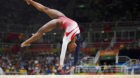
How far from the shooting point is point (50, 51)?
16156 mm

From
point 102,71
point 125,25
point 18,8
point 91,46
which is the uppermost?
point 18,8

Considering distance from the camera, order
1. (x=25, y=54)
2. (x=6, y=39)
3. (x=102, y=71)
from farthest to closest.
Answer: (x=6, y=39)
(x=25, y=54)
(x=102, y=71)

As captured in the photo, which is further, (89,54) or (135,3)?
(135,3)

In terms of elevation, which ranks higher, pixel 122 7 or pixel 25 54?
pixel 122 7

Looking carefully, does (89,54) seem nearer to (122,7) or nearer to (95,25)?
(95,25)

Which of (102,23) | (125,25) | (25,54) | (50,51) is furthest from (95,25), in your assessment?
(25,54)

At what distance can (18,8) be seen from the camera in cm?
1778

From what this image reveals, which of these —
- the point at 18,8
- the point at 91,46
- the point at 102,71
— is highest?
the point at 18,8

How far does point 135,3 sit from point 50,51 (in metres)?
6.43

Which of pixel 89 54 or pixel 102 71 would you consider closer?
pixel 102 71

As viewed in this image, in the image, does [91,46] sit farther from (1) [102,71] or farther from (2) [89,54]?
(1) [102,71]

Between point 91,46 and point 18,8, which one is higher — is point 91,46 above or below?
below

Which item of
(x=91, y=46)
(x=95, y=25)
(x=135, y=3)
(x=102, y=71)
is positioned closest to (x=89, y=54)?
(x=91, y=46)

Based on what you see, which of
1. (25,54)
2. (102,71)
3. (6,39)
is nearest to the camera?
(102,71)
